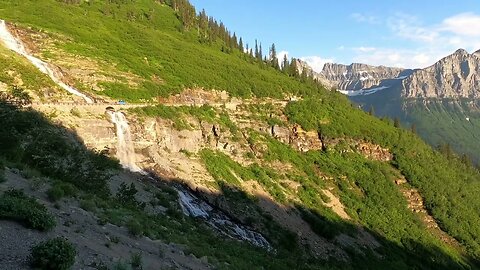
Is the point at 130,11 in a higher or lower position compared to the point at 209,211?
higher

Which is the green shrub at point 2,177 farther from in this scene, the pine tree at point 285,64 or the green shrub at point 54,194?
the pine tree at point 285,64

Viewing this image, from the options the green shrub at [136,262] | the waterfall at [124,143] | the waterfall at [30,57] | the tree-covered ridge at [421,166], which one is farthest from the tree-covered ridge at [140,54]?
the green shrub at [136,262]

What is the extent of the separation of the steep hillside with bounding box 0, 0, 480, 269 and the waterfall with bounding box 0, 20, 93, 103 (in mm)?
1883

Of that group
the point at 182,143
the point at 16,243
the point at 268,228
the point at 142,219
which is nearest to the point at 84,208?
the point at 142,219

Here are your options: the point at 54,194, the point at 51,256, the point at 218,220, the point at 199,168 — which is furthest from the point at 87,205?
the point at 199,168

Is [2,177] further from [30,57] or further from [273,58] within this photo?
[273,58]

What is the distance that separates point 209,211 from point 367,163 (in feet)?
179

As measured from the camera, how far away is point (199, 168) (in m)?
60.1

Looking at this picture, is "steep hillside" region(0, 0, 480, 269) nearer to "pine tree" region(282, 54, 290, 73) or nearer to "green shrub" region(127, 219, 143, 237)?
"green shrub" region(127, 219, 143, 237)

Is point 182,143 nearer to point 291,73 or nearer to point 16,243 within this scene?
point 16,243

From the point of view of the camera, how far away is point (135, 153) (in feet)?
183

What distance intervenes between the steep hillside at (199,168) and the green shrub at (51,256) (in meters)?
0.57

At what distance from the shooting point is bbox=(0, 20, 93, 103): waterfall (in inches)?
2527

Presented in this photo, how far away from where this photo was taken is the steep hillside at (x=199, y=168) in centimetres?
2206
